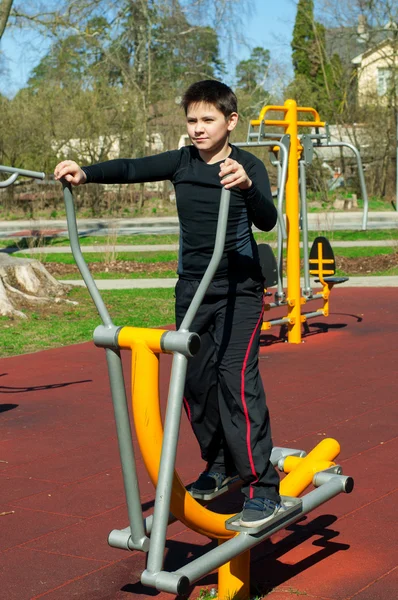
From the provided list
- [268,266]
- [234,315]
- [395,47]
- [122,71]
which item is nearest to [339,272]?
[268,266]

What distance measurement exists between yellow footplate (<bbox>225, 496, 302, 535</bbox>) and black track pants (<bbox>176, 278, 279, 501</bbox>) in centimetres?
6

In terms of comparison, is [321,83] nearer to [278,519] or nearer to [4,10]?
[4,10]

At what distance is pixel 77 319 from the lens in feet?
34.1

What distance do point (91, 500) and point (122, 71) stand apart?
31.5 meters

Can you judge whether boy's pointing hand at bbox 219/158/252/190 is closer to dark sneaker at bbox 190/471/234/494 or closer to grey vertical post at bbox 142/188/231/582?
grey vertical post at bbox 142/188/231/582

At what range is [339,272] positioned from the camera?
46.6 feet

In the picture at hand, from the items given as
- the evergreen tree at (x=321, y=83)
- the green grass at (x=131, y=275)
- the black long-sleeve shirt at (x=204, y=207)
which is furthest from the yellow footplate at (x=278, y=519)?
the evergreen tree at (x=321, y=83)

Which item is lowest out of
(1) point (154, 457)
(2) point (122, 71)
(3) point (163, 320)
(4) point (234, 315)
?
(3) point (163, 320)

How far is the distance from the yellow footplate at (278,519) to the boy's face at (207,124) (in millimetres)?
1202

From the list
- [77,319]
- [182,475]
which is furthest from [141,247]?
[182,475]

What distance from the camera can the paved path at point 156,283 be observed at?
41.3 feet

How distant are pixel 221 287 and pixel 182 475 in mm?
1653

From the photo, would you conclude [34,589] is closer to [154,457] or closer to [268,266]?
[154,457]

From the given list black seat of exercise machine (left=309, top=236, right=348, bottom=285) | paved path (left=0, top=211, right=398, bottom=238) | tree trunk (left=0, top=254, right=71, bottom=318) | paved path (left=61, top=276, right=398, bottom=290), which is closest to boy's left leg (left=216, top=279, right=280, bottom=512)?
black seat of exercise machine (left=309, top=236, right=348, bottom=285)
